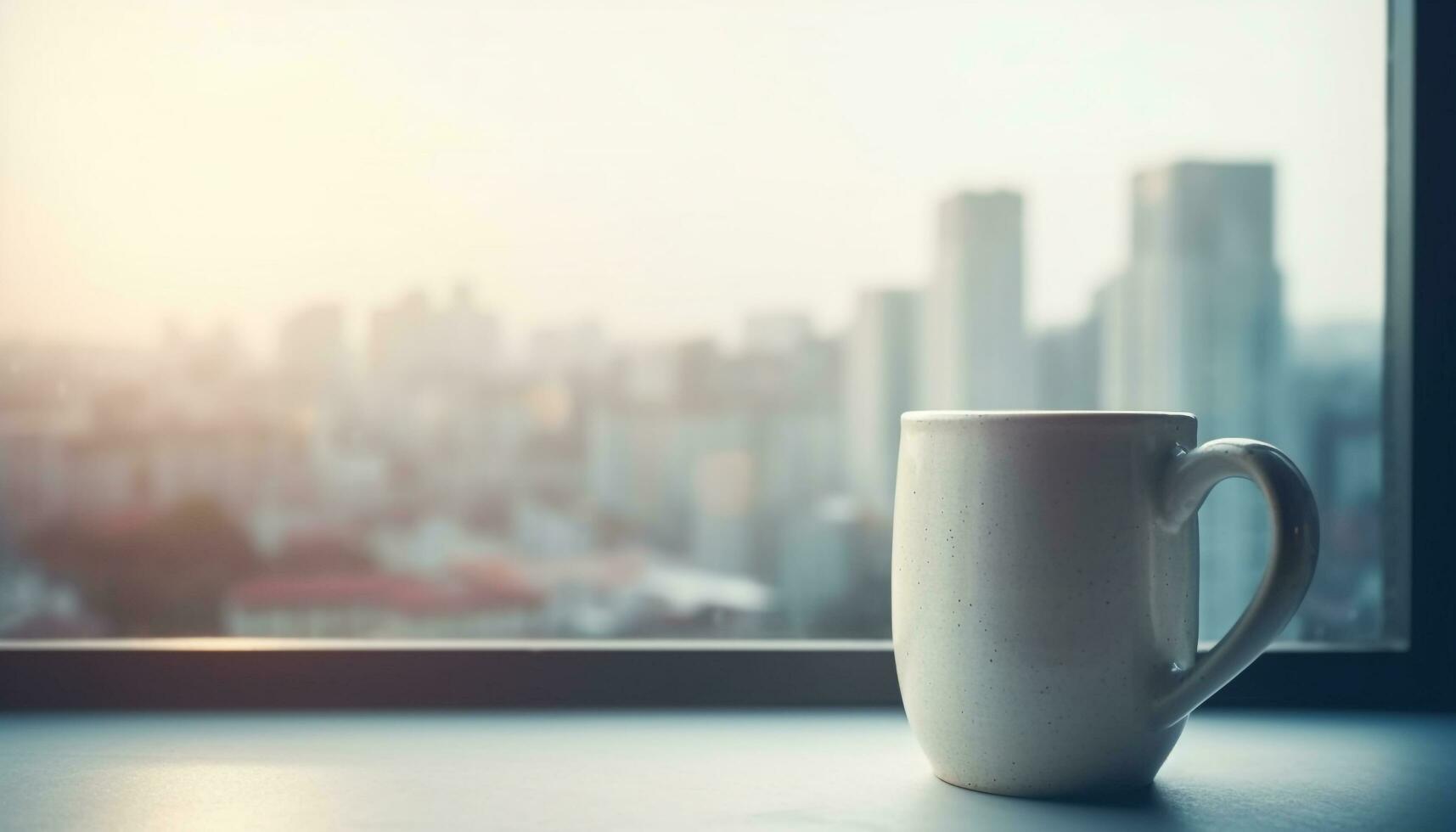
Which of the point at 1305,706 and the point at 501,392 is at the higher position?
the point at 501,392

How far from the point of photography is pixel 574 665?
656 millimetres

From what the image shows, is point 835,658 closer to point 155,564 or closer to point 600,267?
point 600,267

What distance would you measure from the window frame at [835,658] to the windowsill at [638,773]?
2 centimetres

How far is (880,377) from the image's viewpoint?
759 mm

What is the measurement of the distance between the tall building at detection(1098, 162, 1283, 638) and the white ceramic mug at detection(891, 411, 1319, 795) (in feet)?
0.97

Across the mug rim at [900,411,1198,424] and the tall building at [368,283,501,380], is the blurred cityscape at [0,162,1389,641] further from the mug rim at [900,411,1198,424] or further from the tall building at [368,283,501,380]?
the mug rim at [900,411,1198,424]

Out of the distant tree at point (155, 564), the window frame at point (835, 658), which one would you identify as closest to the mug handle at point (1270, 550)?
the window frame at point (835, 658)

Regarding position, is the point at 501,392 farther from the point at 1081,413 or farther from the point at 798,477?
the point at 1081,413

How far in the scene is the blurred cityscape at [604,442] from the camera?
74 centimetres

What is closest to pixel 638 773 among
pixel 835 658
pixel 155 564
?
pixel 835 658

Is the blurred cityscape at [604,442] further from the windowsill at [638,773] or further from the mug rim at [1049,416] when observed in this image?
the mug rim at [1049,416]


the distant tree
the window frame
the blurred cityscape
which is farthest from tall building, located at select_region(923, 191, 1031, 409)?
the distant tree

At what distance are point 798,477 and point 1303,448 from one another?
0.33 metres

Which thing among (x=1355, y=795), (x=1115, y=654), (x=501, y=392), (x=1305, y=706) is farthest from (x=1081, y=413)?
(x=501, y=392)
